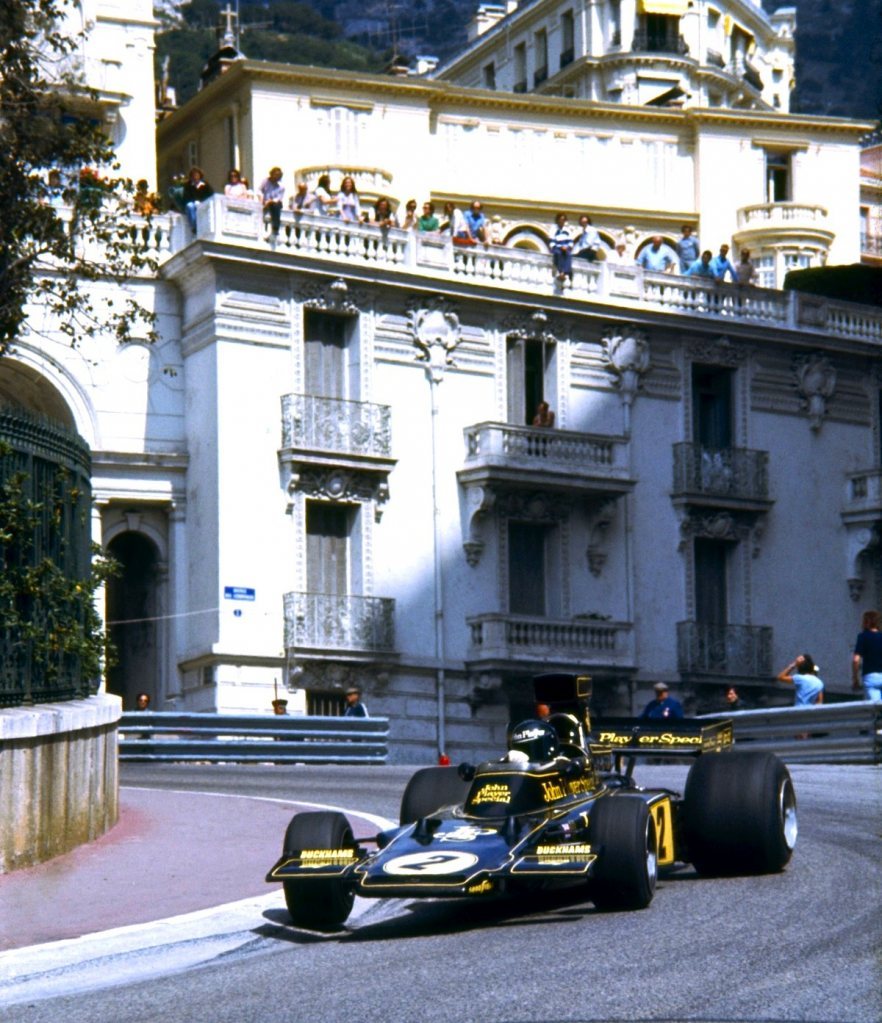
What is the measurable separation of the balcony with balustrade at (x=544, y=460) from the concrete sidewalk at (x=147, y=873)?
2389cm

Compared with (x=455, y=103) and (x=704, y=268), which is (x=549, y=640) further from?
(x=455, y=103)

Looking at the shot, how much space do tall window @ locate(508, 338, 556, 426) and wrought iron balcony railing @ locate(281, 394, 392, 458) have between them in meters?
3.25

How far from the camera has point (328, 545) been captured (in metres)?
45.0

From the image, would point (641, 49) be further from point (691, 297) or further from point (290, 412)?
point (290, 412)

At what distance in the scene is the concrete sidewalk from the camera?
1564 cm

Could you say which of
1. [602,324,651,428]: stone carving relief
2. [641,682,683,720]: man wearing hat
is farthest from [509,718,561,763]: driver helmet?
[602,324,651,428]: stone carving relief

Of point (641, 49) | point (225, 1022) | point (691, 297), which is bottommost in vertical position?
point (225, 1022)

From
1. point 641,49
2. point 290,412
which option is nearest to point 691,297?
point 290,412

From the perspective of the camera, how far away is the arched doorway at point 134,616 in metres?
44.6

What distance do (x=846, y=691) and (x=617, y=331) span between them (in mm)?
9115

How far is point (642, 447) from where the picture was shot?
161 feet

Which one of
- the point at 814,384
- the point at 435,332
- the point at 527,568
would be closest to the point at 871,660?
the point at 527,568

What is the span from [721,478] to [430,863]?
3566 cm

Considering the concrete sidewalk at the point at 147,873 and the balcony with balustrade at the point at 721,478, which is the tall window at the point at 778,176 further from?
the concrete sidewalk at the point at 147,873
